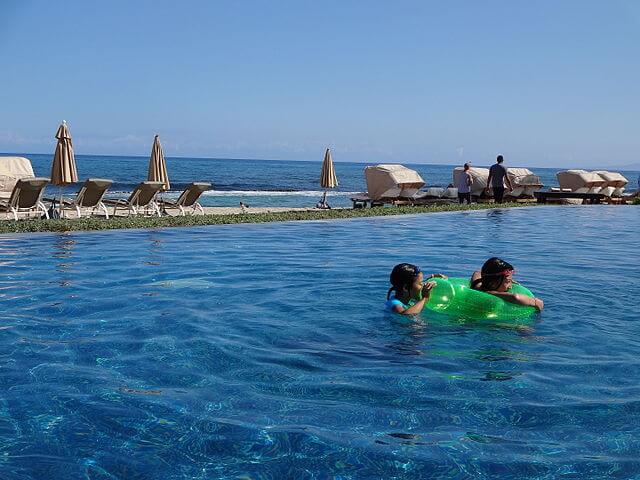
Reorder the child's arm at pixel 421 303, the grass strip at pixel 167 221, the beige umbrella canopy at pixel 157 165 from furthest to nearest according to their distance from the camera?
the beige umbrella canopy at pixel 157 165
the grass strip at pixel 167 221
the child's arm at pixel 421 303

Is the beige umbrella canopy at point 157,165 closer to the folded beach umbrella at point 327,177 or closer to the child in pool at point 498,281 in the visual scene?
the folded beach umbrella at point 327,177

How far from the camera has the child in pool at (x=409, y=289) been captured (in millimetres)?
6193

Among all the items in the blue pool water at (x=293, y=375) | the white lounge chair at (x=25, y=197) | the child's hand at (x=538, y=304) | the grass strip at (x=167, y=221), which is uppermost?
the white lounge chair at (x=25, y=197)

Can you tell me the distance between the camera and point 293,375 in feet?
15.9

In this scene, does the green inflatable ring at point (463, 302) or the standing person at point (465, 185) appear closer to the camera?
the green inflatable ring at point (463, 302)

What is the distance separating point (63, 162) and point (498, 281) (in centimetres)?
1208

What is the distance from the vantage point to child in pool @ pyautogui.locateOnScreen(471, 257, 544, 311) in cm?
627

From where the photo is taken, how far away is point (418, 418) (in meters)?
4.11

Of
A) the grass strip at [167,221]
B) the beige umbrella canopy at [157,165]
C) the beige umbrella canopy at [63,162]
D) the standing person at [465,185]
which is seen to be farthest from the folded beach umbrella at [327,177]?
the beige umbrella canopy at [63,162]

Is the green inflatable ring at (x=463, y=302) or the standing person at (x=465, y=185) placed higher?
the standing person at (x=465, y=185)

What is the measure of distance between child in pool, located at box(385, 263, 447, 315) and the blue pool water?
5.1 inches

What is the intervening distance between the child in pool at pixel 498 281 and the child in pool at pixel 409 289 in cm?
50

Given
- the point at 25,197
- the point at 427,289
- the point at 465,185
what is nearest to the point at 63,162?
the point at 25,197

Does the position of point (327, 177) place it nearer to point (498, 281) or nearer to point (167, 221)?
point (167, 221)
